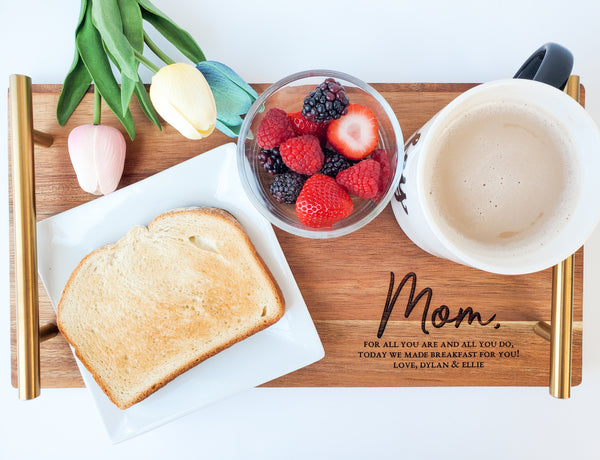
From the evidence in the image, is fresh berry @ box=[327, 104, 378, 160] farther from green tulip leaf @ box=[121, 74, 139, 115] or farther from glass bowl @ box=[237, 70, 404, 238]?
green tulip leaf @ box=[121, 74, 139, 115]

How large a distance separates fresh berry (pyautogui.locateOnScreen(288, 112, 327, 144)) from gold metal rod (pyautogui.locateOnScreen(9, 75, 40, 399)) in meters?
0.44

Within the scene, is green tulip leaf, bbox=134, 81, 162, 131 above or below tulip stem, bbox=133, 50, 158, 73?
below

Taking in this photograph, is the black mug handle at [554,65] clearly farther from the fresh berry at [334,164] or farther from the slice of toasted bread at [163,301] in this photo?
the slice of toasted bread at [163,301]

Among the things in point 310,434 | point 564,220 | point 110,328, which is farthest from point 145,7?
point 310,434

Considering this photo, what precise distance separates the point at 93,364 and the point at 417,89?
2.52 feet

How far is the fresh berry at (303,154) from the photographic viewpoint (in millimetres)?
627

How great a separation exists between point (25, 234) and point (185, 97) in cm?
36

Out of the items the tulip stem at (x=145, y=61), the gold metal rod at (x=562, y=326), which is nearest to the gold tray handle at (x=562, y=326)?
the gold metal rod at (x=562, y=326)

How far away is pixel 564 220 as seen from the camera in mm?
630

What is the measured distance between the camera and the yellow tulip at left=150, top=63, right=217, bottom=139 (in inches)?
25.1

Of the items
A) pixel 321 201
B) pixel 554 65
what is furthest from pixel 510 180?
pixel 321 201

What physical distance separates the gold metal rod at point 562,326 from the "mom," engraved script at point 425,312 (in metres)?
0.11

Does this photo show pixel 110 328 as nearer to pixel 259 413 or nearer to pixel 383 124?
pixel 259 413

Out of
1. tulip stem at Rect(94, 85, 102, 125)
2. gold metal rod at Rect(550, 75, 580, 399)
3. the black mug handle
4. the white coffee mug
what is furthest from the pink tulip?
gold metal rod at Rect(550, 75, 580, 399)
